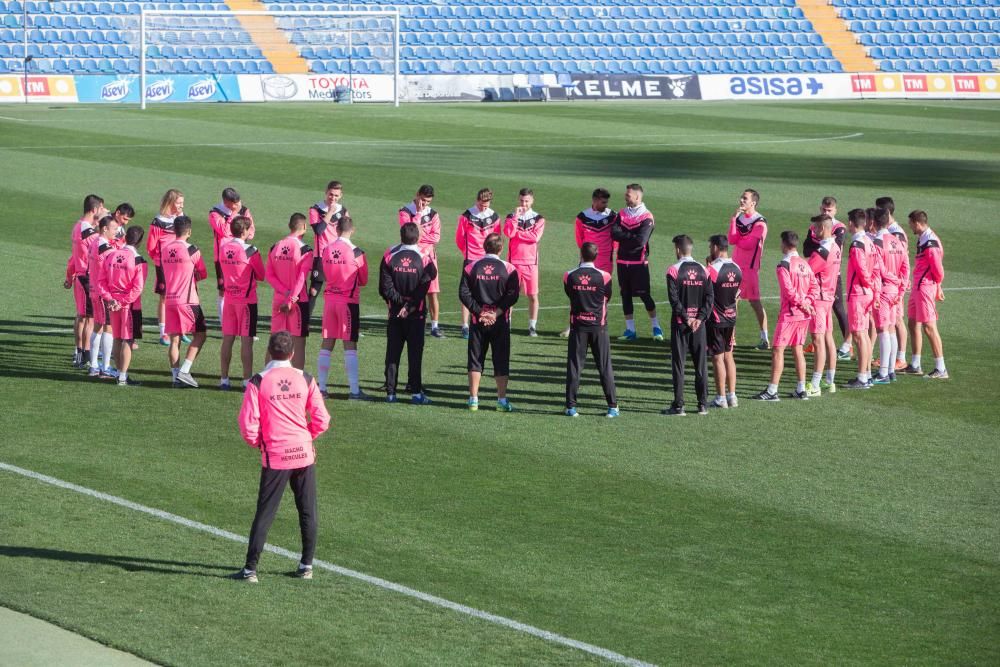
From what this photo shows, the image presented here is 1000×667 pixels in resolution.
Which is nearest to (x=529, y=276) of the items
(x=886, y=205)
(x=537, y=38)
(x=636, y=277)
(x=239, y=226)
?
(x=636, y=277)

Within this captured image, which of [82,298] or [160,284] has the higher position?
[160,284]

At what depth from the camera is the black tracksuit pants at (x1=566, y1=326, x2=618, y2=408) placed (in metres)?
14.8

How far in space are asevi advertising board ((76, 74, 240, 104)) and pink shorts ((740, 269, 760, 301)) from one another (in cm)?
3366

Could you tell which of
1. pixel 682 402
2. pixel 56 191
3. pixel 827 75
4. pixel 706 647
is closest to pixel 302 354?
pixel 682 402

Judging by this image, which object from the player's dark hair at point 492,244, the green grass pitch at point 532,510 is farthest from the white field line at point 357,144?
the player's dark hair at point 492,244

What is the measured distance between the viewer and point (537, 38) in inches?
2265

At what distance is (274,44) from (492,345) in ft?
133

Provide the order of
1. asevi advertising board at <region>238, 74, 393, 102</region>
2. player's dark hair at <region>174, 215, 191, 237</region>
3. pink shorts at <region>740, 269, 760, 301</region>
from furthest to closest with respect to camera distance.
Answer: asevi advertising board at <region>238, 74, 393, 102</region> → pink shorts at <region>740, 269, 760, 301</region> → player's dark hair at <region>174, 215, 191, 237</region>

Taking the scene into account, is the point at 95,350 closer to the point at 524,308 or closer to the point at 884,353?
the point at 524,308

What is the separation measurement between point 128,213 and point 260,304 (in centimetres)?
448

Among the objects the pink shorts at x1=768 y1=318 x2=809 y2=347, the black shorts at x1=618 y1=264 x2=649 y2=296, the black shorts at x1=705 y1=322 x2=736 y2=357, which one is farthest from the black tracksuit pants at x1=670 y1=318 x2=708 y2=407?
the black shorts at x1=618 y1=264 x2=649 y2=296

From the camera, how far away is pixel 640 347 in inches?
739

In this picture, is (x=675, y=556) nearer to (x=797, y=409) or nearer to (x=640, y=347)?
(x=797, y=409)

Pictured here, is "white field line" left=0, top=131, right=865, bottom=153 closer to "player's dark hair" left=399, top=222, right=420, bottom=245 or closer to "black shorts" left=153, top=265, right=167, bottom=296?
"black shorts" left=153, top=265, right=167, bottom=296
